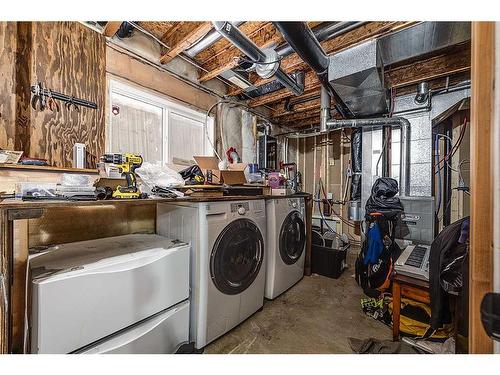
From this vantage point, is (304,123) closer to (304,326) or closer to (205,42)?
(205,42)

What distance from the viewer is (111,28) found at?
5.20ft

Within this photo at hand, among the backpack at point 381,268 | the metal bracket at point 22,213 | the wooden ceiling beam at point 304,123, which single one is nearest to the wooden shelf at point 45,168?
the metal bracket at point 22,213

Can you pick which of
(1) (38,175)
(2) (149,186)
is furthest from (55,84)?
(2) (149,186)

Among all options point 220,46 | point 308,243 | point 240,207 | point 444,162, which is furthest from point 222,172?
point 444,162

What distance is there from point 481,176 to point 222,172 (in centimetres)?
171

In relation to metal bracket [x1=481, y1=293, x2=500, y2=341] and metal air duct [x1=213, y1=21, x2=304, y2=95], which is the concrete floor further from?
metal air duct [x1=213, y1=21, x2=304, y2=95]

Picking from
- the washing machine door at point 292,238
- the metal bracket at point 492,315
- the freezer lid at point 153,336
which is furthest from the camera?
the washing machine door at point 292,238

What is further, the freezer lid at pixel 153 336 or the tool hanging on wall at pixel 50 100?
the tool hanging on wall at pixel 50 100

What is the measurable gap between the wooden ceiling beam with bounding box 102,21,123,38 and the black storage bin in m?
2.97

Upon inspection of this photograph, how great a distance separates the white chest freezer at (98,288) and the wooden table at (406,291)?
1.44 metres

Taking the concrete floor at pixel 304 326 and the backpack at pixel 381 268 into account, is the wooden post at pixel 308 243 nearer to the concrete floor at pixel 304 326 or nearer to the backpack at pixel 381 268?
the concrete floor at pixel 304 326

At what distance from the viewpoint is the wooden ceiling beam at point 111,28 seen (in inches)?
60.0

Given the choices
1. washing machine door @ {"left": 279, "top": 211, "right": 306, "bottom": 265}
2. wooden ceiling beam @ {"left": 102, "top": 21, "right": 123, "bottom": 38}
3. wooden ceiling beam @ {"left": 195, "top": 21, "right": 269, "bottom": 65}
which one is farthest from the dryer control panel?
wooden ceiling beam @ {"left": 102, "top": 21, "right": 123, "bottom": 38}
